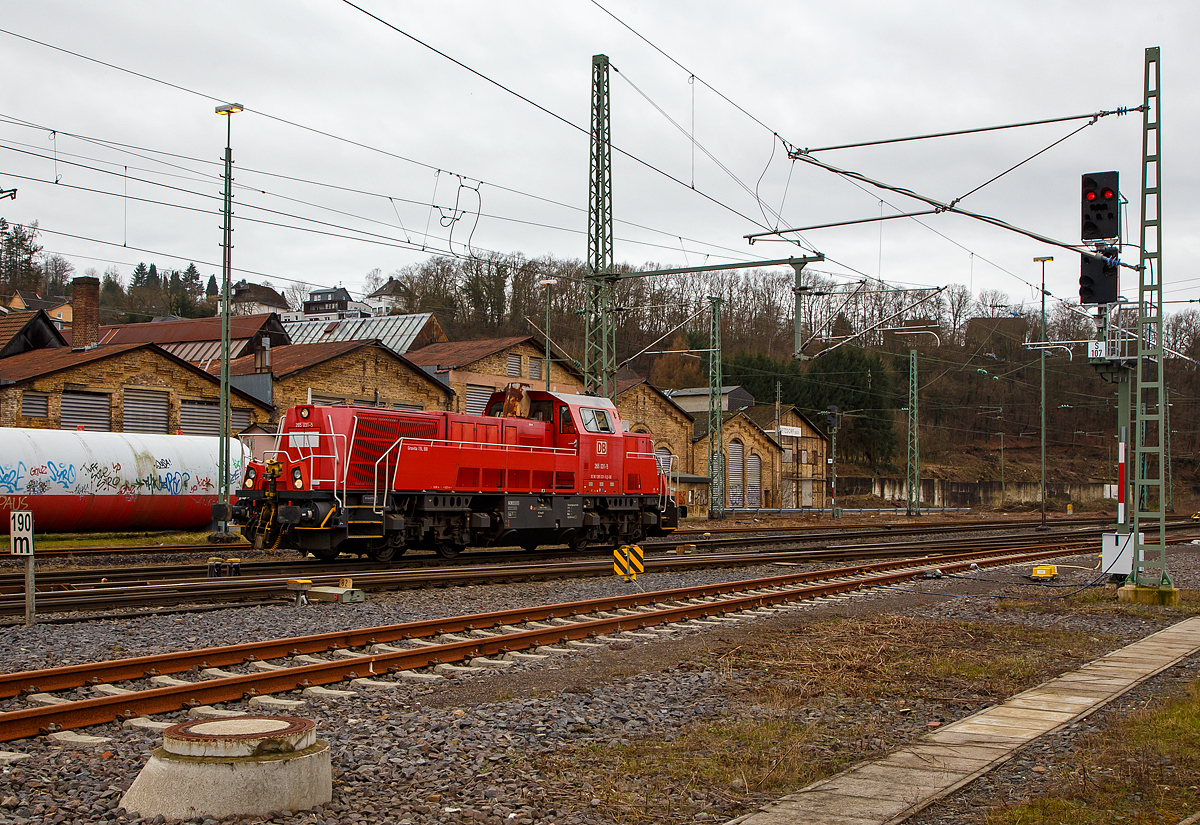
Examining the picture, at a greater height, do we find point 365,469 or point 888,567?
point 365,469

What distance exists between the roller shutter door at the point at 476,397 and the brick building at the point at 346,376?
2.43m

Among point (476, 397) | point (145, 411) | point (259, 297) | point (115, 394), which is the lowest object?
point (145, 411)

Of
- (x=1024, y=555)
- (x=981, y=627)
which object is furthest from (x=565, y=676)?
(x=1024, y=555)

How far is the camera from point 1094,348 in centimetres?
1705

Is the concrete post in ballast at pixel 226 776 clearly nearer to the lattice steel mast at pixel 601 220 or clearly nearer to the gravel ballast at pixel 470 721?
the gravel ballast at pixel 470 721

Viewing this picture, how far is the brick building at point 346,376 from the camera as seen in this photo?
38531 mm

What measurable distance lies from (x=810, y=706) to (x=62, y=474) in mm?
22101

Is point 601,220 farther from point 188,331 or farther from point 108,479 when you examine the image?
point 188,331

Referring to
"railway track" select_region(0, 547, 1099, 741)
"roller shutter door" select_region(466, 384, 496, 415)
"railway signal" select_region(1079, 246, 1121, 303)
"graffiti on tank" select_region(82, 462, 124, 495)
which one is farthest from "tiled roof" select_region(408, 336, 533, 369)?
"railway signal" select_region(1079, 246, 1121, 303)

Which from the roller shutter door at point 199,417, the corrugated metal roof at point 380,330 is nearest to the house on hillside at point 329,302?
the corrugated metal roof at point 380,330

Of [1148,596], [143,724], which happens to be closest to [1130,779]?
[143,724]

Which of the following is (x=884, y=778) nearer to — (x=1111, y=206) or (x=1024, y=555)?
(x=1111, y=206)

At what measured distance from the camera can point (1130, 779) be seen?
6066 mm

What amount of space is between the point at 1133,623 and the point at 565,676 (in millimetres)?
8405
